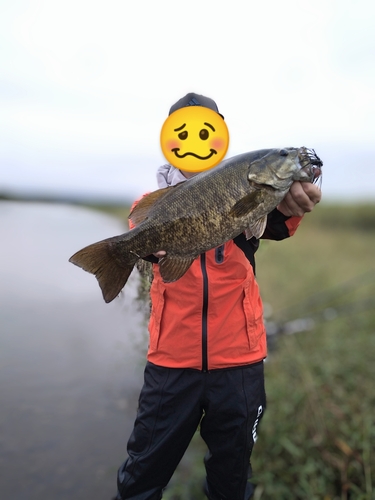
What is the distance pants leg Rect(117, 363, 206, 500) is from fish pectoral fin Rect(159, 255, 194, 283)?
0.55 metres

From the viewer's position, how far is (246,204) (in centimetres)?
225

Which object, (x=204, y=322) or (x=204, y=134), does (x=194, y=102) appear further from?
(x=204, y=322)

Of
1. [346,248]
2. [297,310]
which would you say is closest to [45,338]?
[297,310]

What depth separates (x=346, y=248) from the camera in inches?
666

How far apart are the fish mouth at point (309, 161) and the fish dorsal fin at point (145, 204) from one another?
2.31 ft

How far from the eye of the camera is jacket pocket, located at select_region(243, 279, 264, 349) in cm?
254

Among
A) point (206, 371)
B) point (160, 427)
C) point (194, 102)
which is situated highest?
point (194, 102)

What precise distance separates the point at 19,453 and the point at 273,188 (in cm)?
333

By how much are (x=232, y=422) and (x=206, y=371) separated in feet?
1.03

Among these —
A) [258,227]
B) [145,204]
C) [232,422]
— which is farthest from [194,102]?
[232,422]

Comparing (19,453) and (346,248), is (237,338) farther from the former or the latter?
(346,248)

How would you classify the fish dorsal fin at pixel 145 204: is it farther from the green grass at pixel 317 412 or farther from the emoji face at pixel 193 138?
the green grass at pixel 317 412

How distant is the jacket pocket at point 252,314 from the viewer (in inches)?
99.9

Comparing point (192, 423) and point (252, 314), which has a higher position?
point (252, 314)
